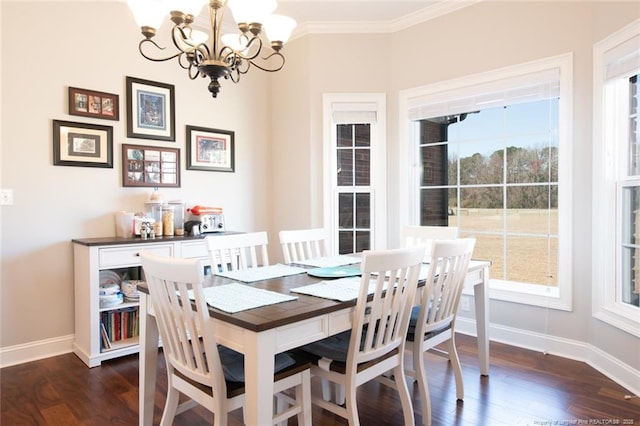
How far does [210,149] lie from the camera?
157 inches

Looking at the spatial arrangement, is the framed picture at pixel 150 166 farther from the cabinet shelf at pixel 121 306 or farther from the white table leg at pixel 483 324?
the white table leg at pixel 483 324

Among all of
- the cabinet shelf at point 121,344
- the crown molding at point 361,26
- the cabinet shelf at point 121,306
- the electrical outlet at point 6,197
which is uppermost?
the crown molding at point 361,26

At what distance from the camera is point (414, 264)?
1.85 meters

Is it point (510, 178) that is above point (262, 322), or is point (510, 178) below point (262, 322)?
above

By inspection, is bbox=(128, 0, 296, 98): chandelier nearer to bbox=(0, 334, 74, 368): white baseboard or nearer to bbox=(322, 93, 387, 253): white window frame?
bbox=(322, 93, 387, 253): white window frame

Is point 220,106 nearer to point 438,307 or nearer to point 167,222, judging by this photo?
point 167,222

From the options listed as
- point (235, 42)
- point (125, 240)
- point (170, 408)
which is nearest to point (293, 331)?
point (170, 408)

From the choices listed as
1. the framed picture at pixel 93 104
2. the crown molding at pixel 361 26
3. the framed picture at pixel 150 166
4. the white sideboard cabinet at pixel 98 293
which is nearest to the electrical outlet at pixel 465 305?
the white sideboard cabinet at pixel 98 293

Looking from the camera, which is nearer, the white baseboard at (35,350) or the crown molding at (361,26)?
the white baseboard at (35,350)

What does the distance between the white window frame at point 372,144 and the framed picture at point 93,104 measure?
1.81 m

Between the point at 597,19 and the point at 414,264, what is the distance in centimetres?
226

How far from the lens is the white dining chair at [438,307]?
2.08m

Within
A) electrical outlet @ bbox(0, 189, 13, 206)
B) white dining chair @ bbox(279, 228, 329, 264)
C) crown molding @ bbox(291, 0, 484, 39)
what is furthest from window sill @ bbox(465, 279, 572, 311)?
electrical outlet @ bbox(0, 189, 13, 206)

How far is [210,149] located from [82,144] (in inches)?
43.5
